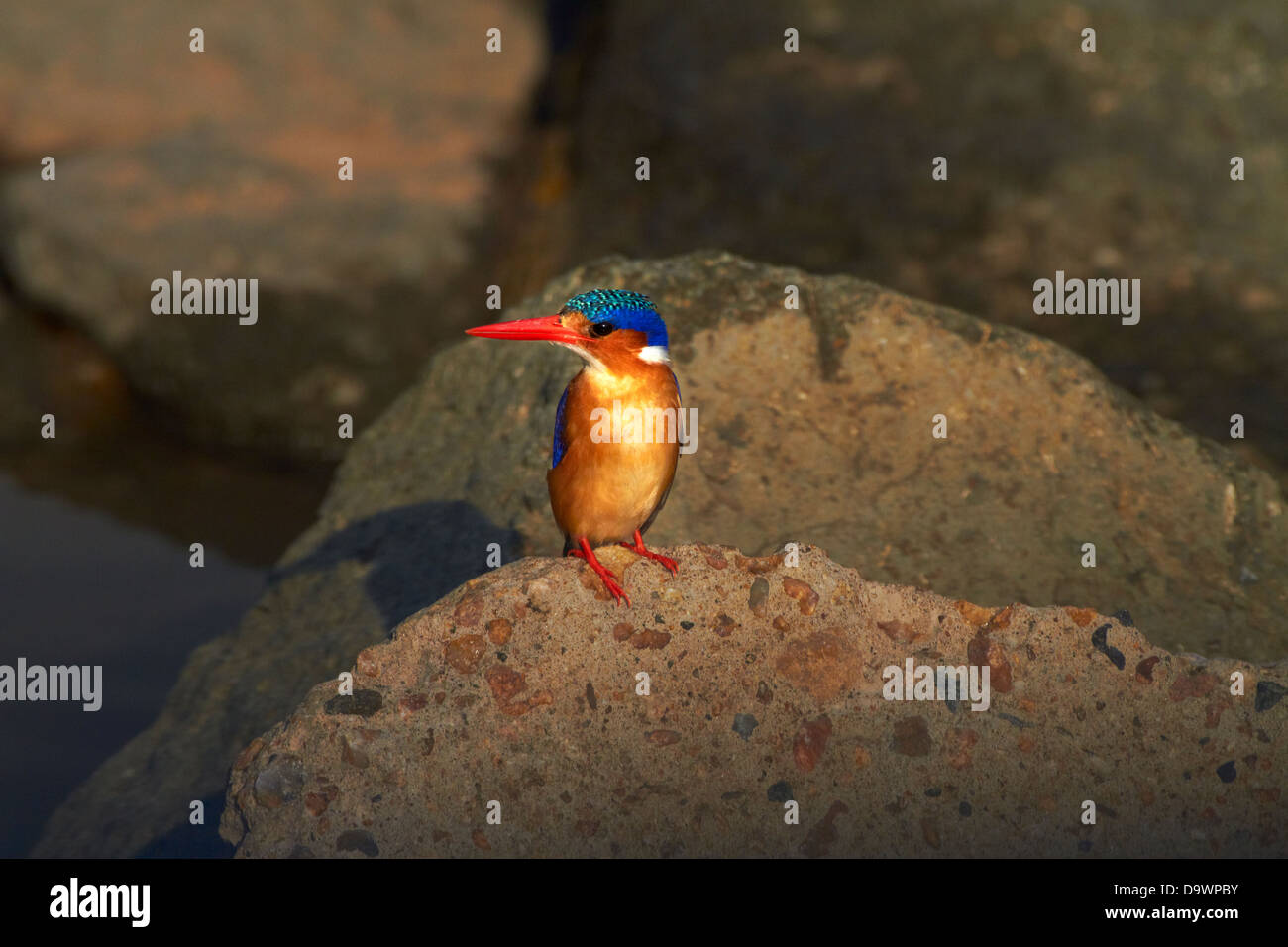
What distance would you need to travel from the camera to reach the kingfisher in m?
3.51

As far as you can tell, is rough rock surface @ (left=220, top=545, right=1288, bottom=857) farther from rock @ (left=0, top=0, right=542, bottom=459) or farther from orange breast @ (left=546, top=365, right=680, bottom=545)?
rock @ (left=0, top=0, right=542, bottom=459)

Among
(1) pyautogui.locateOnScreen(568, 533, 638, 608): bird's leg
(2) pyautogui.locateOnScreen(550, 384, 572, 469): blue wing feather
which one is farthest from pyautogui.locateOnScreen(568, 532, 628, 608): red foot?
(2) pyautogui.locateOnScreen(550, 384, 572, 469): blue wing feather

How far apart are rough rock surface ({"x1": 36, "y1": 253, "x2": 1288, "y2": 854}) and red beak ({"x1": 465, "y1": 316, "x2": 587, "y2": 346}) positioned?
4.80ft

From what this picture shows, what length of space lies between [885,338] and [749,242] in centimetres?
439

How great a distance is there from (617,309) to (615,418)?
32 cm

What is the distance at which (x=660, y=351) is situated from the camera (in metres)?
3.62

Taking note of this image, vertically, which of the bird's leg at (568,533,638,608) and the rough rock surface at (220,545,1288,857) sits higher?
the bird's leg at (568,533,638,608)

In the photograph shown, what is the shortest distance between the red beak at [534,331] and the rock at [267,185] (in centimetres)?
742

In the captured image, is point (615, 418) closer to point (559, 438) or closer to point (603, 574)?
point (559, 438)

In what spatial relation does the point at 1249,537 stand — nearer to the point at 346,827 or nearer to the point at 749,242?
the point at 346,827

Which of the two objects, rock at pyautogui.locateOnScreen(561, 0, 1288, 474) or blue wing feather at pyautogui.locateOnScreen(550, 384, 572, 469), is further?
rock at pyautogui.locateOnScreen(561, 0, 1288, 474)

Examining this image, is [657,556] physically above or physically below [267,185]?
below

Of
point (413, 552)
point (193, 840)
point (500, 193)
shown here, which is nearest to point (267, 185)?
point (500, 193)

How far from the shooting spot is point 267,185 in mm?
11594
